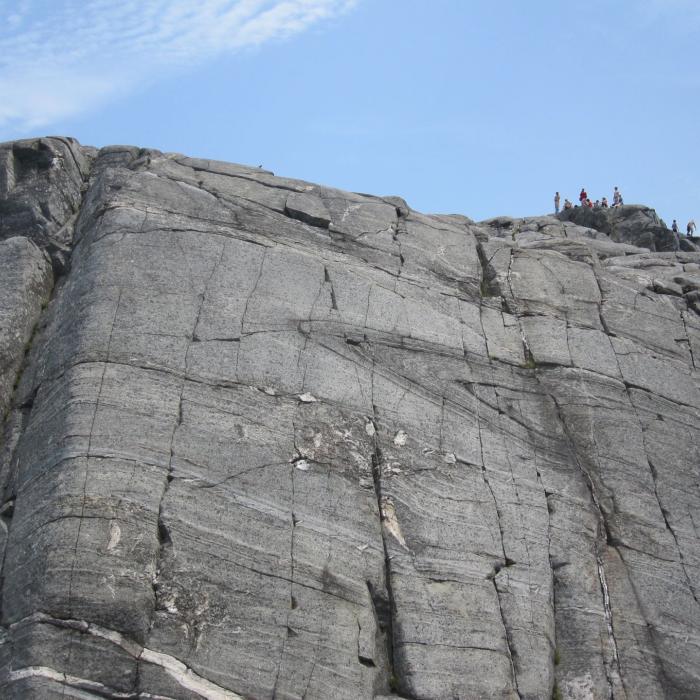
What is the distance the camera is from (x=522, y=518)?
19328 mm

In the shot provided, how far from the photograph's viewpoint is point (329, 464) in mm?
18531

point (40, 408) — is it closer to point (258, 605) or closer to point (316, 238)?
point (258, 605)

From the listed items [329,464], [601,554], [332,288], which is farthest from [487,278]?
[329,464]

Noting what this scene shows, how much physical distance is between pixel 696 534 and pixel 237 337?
31.5 ft

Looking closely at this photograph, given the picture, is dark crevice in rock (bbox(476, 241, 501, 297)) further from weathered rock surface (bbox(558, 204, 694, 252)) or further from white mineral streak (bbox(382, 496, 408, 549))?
weathered rock surface (bbox(558, 204, 694, 252))

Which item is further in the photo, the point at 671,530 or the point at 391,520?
the point at 671,530

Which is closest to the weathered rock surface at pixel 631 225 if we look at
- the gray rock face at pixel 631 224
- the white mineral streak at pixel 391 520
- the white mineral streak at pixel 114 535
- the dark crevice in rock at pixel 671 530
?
the gray rock face at pixel 631 224

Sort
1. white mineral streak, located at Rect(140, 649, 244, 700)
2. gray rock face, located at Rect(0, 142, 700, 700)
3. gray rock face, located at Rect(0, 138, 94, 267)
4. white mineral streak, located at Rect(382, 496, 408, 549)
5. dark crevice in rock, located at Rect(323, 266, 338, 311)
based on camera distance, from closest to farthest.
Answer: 1. white mineral streak, located at Rect(140, 649, 244, 700)
2. gray rock face, located at Rect(0, 142, 700, 700)
3. white mineral streak, located at Rect(382, 496, 408, 549)
4. dark crevice in rock, located at Rect(323, 266, 338, 311)
5. gray rock face, located at Rect(0, 138, 94, 267)

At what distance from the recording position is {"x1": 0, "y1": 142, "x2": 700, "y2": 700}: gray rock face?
15.8 metres

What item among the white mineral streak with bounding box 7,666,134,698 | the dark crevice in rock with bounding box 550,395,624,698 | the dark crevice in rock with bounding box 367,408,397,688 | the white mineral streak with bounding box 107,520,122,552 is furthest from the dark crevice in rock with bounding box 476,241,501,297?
the white mineral streak with bounding box 7,666,134,698

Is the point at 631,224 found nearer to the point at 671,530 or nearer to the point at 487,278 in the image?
the point at 487,278

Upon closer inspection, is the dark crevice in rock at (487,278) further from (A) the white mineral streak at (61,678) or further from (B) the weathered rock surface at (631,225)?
(B) the weathered rock surface at (631,225)

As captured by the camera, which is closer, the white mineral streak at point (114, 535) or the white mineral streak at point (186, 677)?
the white mineral streak at point (186, 677)

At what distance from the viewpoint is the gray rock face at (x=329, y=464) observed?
1577cm
